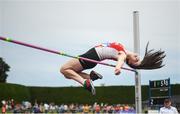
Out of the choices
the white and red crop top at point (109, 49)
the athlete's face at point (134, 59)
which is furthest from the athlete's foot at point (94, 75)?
the athlete's face at point (134, 59)

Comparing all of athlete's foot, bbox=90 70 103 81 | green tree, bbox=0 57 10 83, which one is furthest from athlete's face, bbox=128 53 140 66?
green tree, bbox=0 57 10 83

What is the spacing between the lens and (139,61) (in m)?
7.29

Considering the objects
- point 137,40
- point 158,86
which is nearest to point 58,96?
point 158,86

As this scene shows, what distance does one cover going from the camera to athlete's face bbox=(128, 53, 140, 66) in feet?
23.6

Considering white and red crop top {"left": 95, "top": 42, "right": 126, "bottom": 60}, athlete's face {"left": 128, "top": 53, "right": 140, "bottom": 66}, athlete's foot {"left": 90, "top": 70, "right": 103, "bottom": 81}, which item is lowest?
athlete's foot {"left": 90, "top": 70, "right": 103, "bottom": 81}

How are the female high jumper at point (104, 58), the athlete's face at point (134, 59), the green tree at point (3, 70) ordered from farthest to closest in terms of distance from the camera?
the green tree at point (3, 70), the athlete's face at point (134, 59), the female high jumper at point (104, 58)

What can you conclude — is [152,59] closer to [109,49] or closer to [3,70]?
[109,49]

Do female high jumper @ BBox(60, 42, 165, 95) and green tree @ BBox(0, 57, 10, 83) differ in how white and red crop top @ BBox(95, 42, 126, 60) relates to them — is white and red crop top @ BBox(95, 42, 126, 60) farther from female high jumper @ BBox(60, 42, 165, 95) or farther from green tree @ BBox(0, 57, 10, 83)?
green tree @ BBox(0, 57, 10, 83)

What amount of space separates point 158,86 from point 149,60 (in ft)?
12.0

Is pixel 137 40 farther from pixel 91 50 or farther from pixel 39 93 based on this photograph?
pixel 39 93

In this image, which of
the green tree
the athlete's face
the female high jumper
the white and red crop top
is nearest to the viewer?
the female high jumper

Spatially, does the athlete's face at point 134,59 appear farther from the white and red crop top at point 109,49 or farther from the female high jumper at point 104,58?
the white and red crop top at point 109,49

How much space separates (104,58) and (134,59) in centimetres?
43

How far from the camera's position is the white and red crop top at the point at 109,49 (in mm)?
7062
